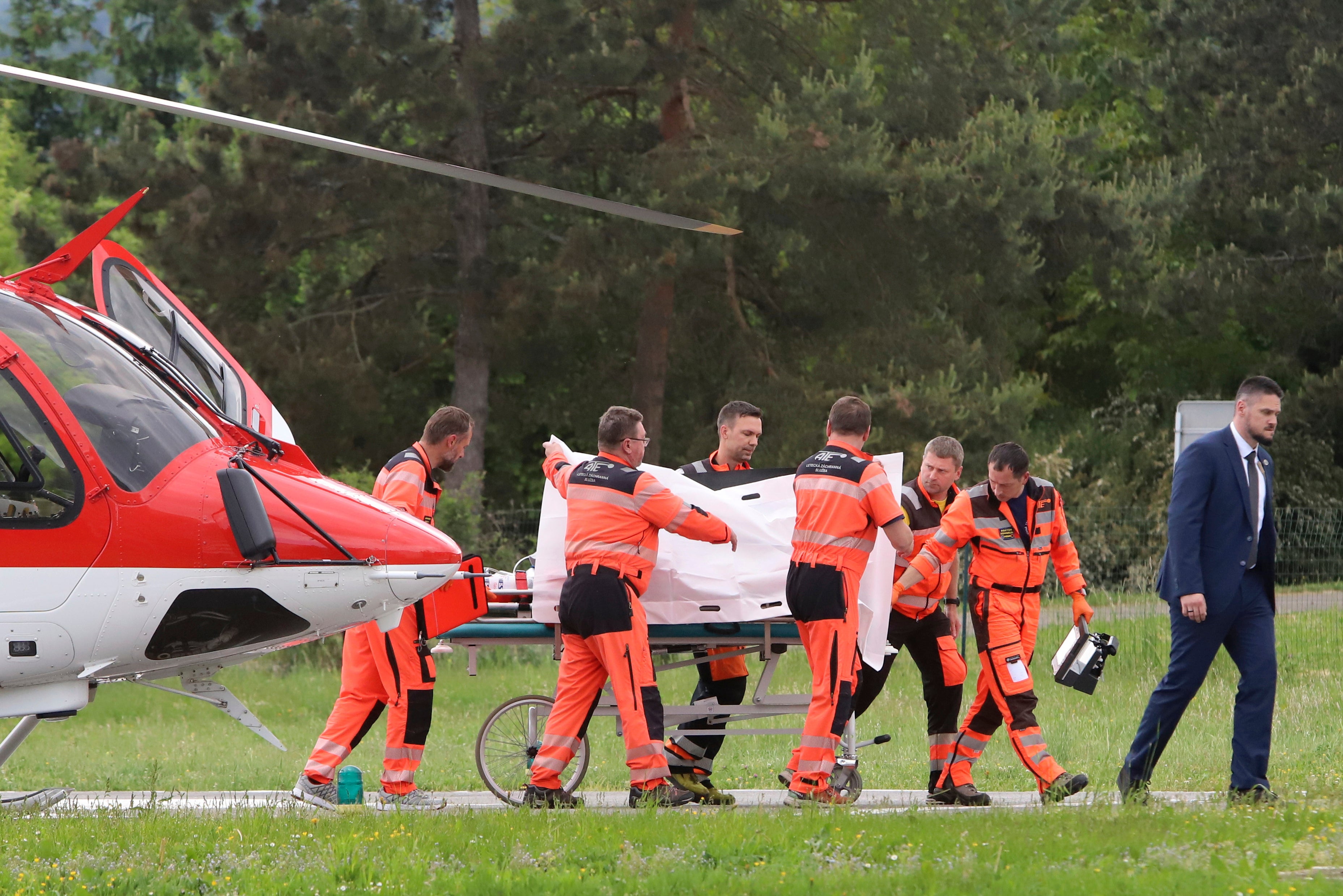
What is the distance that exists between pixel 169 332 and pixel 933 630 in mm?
4484

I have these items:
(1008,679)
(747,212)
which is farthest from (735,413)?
(747,212)

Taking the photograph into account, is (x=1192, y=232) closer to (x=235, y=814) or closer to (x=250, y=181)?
(x=250, y=181)

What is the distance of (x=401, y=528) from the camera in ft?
23.4

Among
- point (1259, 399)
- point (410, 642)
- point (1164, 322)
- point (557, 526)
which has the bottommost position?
point (410, 642)

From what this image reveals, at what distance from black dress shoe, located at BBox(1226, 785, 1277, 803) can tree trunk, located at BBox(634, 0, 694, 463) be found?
16.0 m

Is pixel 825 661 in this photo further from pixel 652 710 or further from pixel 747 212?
pixel 747 212

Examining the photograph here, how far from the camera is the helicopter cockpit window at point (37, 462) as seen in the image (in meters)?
6.52

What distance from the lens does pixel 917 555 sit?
8289 millimetres

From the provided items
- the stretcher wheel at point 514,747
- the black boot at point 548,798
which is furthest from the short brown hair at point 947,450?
the black boot at point 548,798

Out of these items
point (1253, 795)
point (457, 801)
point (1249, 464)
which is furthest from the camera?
point (457, 801)

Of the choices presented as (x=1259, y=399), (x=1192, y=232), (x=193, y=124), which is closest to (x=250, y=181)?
(x=193, y=124)

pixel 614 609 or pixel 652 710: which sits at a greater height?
pixel 614 609

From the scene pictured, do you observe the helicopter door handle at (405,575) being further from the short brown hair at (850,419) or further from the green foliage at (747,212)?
the green foliage at (747,212)

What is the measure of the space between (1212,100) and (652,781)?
24.2 metres
